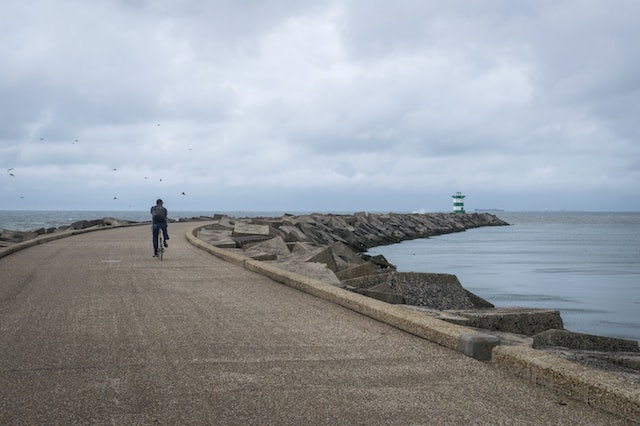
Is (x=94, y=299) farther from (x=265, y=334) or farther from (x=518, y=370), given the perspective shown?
(x=518, y=370)

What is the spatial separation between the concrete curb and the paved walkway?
0.34ft

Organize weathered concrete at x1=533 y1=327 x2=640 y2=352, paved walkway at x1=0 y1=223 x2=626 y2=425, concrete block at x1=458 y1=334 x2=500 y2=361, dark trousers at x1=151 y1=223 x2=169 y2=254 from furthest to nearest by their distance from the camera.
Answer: dark trousers at x1=151 y1=223 x2=169 y2=254
weathered concrete at x1=533 y1=327 x2=640 y2=352
concrete block at x1=458 y1=334 x2=500 y2=361
paved walkway at x1=0 y1=223 x2=626 y2=425

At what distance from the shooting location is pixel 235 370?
483cm

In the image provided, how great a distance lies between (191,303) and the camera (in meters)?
8.16

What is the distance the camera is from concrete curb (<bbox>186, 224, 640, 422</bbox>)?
13.2 feet

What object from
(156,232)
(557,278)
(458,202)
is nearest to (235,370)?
(156,232)

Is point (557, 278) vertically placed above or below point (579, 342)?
below

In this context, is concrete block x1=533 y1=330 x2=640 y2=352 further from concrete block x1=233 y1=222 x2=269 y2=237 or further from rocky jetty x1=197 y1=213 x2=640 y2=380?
concrete block x1=233 y1=222 x2=269 y2=237

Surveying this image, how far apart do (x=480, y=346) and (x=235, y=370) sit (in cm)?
203

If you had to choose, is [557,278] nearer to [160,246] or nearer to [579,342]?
[160,246]

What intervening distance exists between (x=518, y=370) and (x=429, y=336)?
1290 millimetres

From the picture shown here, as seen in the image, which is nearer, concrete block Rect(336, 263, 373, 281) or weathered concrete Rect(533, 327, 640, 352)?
weathered concrete Rect(533, 327, 640, 352)

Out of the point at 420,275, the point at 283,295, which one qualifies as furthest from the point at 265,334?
the point at 420,275

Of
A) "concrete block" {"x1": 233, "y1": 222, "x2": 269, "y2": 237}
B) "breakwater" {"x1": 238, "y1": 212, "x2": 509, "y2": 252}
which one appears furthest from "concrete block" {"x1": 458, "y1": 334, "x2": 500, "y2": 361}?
"breakwater" {"x1": 238, "y1": 212, "x2": 509, "y2": 252}
